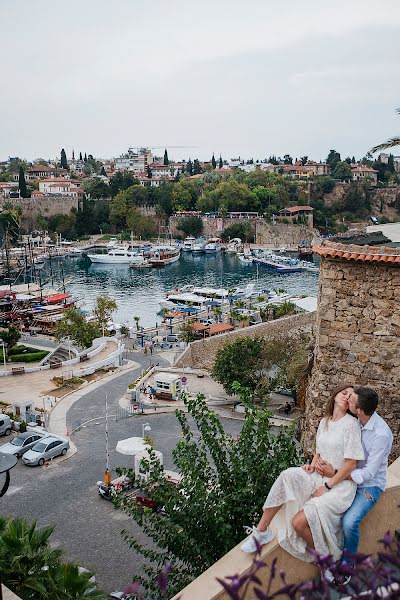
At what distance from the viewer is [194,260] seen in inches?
3376

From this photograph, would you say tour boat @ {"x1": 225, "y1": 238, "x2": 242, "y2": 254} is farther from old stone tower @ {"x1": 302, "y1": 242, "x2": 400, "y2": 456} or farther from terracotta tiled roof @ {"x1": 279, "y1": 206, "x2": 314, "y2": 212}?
old stone tower @ {"x1": 302, "y1": 242, "x2": 400, "y2": 456}

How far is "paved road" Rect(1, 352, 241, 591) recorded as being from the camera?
12.6 metres

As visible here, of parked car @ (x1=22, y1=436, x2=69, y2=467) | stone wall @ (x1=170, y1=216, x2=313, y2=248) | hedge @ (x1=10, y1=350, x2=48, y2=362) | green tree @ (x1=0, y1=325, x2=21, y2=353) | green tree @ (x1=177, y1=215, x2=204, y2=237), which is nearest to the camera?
parked car @ (x1=22, y1=436, x2=69, y2=467)

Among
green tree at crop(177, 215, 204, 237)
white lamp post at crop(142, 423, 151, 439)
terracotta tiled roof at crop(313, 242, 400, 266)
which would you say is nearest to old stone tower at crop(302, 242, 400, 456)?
terracotta tiled roof at crop(313, 242, 400, 266)

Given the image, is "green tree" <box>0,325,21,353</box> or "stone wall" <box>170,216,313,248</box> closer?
"green tree" <box>0,325,21,353</box>

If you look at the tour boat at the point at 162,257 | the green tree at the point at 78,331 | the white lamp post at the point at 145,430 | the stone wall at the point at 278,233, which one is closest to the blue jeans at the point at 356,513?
the white lamp post at the point at 145,430

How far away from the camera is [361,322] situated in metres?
9.97

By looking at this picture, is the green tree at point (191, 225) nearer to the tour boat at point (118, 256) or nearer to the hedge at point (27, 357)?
the tour boat at point (118, 256)

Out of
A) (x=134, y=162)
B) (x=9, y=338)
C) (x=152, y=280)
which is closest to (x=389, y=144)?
(x=9, y=338)

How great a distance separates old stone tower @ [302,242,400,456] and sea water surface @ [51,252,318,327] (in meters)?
37.4

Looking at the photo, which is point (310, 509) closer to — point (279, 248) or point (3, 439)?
point (3, 439)

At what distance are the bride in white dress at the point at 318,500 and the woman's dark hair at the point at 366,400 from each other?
14 centimetres

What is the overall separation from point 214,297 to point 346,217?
5638 cm

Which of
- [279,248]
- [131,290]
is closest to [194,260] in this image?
[279,248]
